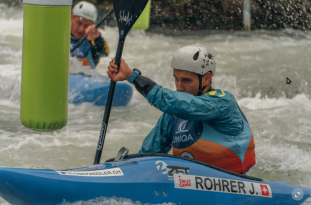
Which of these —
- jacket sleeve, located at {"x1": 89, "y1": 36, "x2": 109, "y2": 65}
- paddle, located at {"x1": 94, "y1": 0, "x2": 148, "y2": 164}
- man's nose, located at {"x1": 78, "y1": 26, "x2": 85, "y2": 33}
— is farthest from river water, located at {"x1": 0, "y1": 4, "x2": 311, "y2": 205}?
man's nose, located at {"x1": 78, "y1": 26, "x2": 85, "y2": 33}

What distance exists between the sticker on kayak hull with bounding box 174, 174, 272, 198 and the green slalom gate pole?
1312mm

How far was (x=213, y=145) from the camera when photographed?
9.16 ft

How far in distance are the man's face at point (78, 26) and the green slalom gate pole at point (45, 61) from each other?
10.5 ft

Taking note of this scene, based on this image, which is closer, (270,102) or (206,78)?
(206,78)

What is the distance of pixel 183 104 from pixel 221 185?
1.57 feet

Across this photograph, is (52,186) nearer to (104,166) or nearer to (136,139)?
(104,166)

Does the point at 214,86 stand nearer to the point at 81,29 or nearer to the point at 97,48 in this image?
the point at 97,48

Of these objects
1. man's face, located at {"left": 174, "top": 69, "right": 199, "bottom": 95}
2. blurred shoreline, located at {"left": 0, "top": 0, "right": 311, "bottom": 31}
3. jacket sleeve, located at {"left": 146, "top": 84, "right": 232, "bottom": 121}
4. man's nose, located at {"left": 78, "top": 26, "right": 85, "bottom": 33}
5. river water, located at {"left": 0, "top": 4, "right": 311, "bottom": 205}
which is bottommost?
river water, located at {"left": 0, "top": 4, "right": 311, "bottom": 205}

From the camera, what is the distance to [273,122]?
586 cm

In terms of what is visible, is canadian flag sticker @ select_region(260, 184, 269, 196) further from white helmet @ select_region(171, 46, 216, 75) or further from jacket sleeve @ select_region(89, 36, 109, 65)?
jacket sleeve @ select_region(89, 36, 109, 65)

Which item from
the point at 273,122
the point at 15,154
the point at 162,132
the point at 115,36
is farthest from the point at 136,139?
the point at 115,36

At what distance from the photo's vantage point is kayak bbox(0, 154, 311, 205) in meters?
2.33

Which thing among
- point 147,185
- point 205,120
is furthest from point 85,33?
point 147,185

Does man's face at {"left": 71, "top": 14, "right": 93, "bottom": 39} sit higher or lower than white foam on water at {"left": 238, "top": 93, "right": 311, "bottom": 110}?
higher
